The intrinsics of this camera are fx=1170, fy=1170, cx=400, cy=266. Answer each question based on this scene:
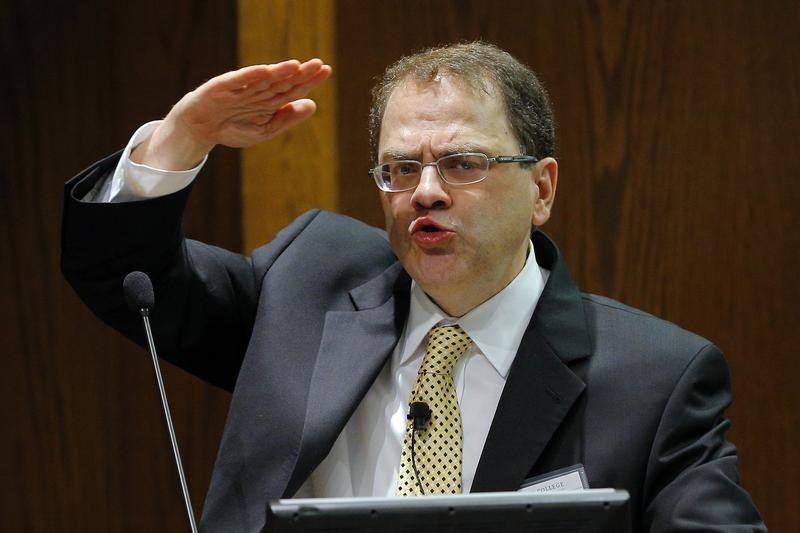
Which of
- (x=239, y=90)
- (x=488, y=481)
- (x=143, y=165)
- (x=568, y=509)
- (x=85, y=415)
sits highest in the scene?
(x=239, y=90)

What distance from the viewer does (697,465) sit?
1636 millimetres

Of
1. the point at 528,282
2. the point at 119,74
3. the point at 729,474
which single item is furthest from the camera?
the point at 119,74

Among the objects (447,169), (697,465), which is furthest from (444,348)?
(697,465)

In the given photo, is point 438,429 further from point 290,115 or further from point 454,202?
point 290,115

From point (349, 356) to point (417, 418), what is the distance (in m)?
0.18

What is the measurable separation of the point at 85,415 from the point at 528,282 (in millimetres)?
1146

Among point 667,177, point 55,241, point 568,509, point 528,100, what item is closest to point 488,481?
point 568,509

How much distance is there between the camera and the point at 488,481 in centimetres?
168

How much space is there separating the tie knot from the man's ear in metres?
0.25

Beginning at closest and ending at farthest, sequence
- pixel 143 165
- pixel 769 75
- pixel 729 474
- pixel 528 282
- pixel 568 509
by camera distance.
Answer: pixel 568 509, pixel 729 474, pixel 143 165, pixel 528 282, pixel 769 75

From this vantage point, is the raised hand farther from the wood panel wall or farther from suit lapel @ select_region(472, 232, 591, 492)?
the wood panel wall

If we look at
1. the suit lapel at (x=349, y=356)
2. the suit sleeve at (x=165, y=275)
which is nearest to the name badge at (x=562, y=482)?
the suit lapel at (x=349, y=356)

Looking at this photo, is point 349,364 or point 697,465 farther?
point 349,364

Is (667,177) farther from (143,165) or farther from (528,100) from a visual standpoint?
(143,165)
